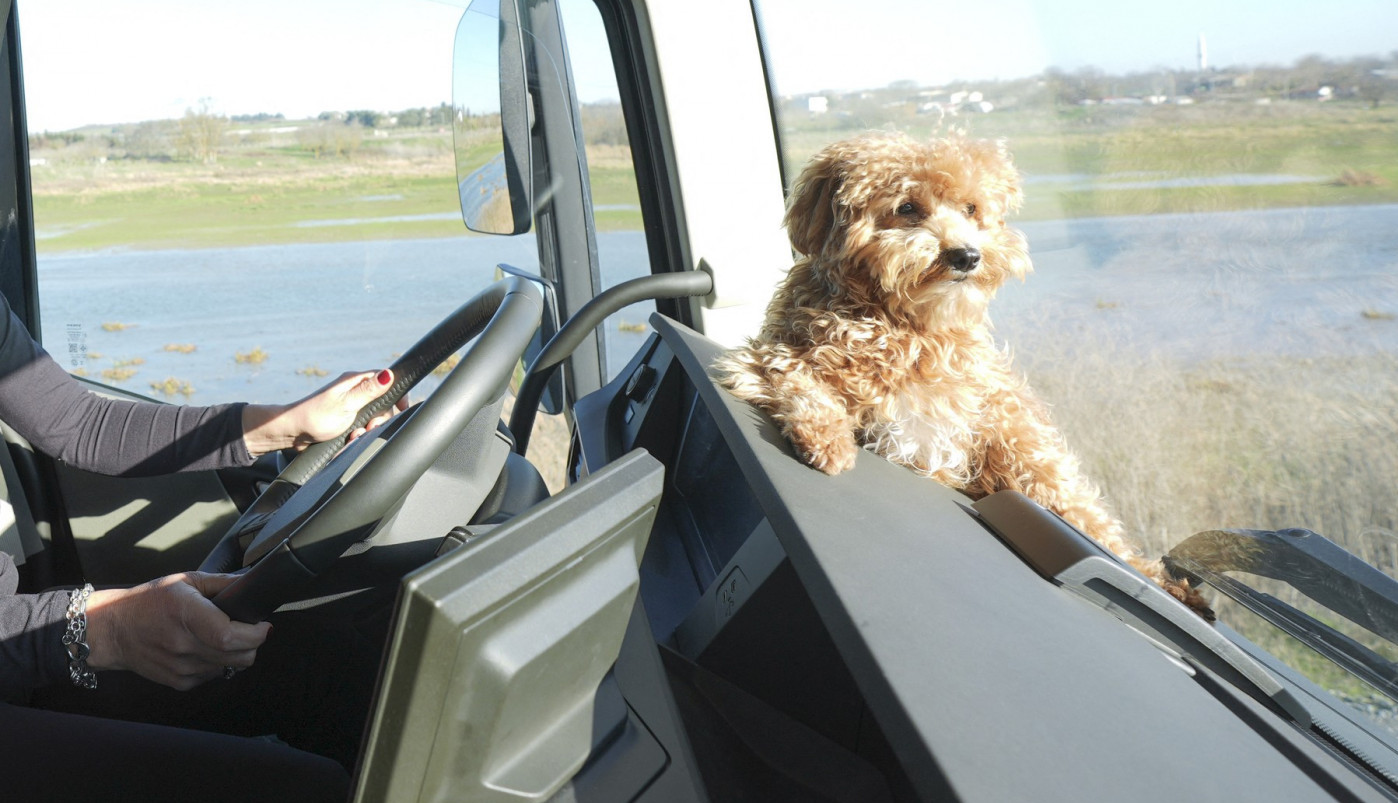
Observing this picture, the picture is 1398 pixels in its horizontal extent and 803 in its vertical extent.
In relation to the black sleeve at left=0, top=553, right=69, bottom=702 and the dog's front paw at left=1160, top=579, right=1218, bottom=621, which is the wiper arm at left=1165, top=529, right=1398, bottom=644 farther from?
the black sleeve at left=0, top=553, right=69, bottom=702

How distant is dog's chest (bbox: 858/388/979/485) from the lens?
5.19 feet

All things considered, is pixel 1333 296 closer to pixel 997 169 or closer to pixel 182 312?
pixel 997 169

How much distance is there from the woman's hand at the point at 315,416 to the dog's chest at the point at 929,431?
3.58 ft

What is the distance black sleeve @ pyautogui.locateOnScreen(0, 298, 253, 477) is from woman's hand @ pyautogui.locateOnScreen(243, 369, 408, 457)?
54 mm

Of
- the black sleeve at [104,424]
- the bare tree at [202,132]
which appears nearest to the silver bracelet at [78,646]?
the black sleeve at [104,424]

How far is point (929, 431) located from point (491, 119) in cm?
177

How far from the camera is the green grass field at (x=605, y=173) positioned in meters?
1.01

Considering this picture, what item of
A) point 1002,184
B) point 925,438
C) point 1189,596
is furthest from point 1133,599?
point 1002,184

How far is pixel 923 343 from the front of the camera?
160cm

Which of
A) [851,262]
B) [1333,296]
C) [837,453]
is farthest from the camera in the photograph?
[851,262]

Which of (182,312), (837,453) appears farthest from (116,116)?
(837,453)

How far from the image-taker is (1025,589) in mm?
1146

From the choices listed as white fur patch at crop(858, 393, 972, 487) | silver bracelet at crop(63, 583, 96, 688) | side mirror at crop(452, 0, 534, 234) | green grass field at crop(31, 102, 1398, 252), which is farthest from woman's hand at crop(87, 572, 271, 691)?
side mirror at crop(452, 0, 534, 234)

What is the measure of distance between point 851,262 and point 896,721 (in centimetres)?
95
